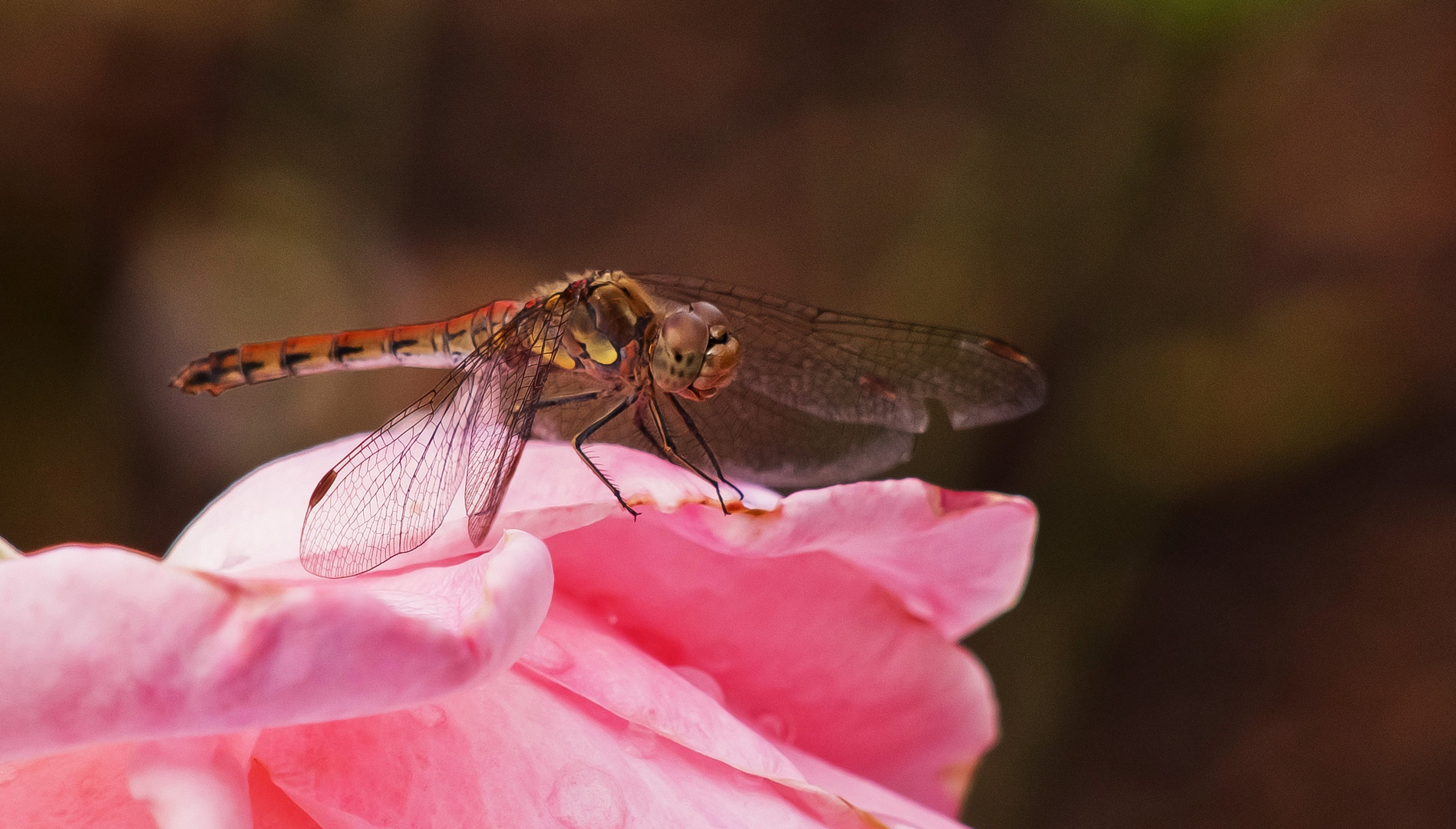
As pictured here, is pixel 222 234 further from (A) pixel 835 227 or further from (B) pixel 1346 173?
(B) pixel 1346 173

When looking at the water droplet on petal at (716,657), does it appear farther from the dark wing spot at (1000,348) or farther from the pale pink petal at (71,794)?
the dark wing spot at (1000,348)

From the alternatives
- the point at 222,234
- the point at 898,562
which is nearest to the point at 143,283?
the point at 222,234

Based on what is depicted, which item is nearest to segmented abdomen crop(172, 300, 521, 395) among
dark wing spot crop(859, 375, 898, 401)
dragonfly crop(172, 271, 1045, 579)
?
dragonfly crop(172, 271, 1045, 579)

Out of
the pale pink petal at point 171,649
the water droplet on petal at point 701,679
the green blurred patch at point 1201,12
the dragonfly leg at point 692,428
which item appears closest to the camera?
the pale pink petal at point 171,649

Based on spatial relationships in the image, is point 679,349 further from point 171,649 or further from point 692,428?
point 171,649

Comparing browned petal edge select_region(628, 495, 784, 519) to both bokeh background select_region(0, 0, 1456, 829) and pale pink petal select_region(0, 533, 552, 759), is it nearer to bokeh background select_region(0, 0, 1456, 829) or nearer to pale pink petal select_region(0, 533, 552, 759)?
pale pink petal select_region(0, 533, 552, 759)

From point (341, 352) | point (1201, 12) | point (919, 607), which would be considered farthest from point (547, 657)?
point (1201, 12)

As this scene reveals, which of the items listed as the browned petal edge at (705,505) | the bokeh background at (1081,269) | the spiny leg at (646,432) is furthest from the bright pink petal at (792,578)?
the bokeh background at (1081,269)
